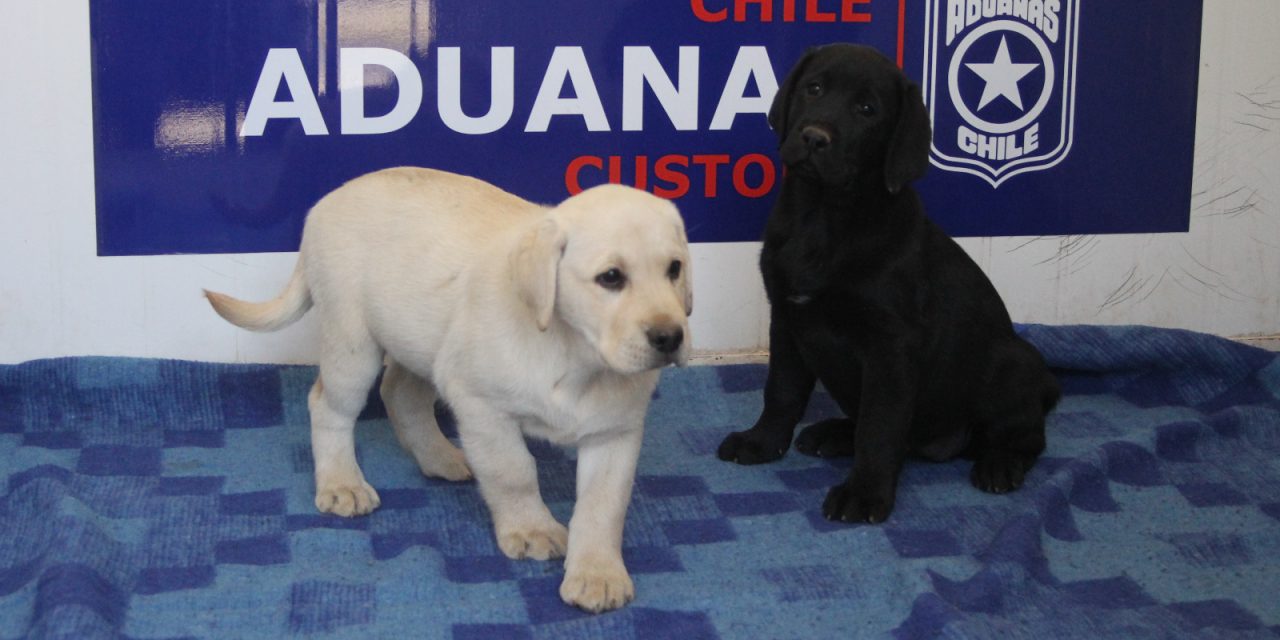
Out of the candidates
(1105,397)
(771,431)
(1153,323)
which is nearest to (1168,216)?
(1153,323)

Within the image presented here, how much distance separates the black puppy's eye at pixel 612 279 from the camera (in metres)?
2.85

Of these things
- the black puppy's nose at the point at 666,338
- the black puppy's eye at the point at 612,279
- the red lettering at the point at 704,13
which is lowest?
the black puppy's nose at the point at 666,338

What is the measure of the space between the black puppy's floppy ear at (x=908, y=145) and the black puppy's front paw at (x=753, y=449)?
0.83 m

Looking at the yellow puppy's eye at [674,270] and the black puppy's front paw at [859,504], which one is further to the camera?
the black puppy's front paw at [859,504]

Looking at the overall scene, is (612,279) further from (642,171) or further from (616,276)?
(642,171)

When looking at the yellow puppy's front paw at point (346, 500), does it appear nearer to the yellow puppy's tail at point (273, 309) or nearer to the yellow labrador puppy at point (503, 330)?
the yellow labrador puppy at point (503, 330)

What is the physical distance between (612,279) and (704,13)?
1.88 m

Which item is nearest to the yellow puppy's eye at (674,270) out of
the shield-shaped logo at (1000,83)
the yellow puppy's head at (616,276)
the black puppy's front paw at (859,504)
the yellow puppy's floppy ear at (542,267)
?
the yellow puppy's head at (616,276)

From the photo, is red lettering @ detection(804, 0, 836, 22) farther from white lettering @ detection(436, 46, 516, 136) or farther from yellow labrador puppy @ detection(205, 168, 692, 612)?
yellow labrador puppy @ detection(205, 168, 692, 612)

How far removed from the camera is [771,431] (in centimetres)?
397

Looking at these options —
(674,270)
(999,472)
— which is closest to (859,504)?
(999,472)

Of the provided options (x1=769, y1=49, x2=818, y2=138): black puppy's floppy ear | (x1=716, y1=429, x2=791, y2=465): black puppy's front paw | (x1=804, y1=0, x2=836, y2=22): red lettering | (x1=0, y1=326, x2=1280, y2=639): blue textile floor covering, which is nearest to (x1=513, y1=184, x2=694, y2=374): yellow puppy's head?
(x1=0, y1=326, x2=1280, y2=639): blue textile floor covering

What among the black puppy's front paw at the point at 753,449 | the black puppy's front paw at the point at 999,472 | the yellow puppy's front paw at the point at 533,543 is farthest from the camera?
the black puppy's front paw at the point at 753,449

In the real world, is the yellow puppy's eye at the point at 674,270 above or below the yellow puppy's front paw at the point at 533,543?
above
